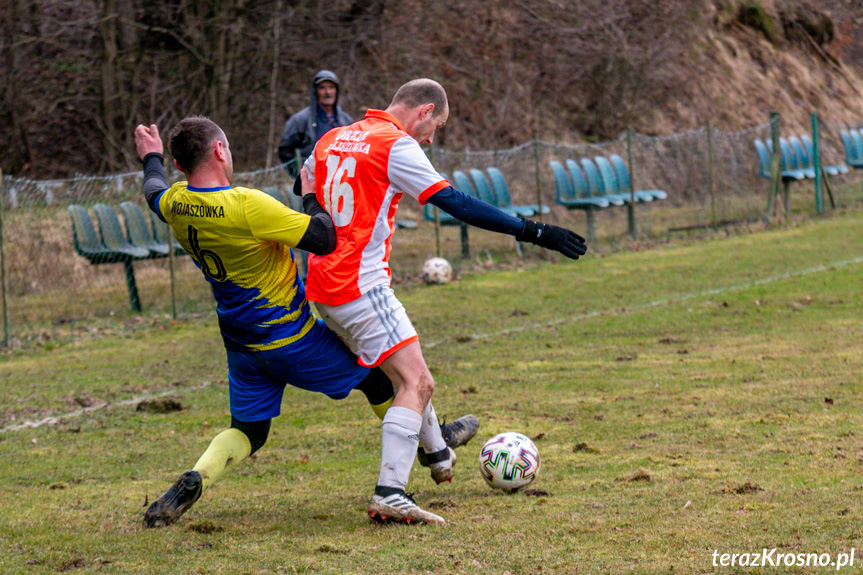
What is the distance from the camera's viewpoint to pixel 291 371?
4258mm

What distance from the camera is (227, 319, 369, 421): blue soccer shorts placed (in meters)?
4.24

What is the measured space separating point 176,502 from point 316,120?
6735 millimetres

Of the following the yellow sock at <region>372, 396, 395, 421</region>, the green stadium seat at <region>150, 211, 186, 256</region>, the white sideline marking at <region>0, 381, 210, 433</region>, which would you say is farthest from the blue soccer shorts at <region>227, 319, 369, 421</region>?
the green stadium seat at <region>150, 211, 186, 256</region>

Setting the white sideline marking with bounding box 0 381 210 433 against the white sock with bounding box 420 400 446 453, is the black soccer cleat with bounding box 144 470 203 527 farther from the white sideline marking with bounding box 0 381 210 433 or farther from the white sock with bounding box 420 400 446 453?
the white sideline marking with bounding box 0 381 210 433

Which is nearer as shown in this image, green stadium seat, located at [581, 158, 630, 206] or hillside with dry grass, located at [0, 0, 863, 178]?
green stadium seat, located at [581, 158, 630, 206]

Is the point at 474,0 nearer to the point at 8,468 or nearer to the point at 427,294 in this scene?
the point at 427,294

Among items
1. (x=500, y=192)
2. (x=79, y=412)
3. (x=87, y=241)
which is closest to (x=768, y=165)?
(x=500, y=192)

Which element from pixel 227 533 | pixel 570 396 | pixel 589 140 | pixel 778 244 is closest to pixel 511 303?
pixel 570 396

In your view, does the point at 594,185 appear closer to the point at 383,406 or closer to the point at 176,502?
the point at 383,406

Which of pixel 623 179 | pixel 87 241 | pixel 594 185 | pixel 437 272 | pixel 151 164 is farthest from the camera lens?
pixel 623 179

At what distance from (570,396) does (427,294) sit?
5.59 m

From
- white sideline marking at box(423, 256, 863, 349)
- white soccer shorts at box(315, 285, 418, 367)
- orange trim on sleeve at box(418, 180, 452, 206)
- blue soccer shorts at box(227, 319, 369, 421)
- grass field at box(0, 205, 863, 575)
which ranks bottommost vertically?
white sideline marking at box(423, 256, 863, 349)

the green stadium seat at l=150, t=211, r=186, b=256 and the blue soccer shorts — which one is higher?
the blue soccer shorts

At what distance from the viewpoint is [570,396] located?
260 inches
